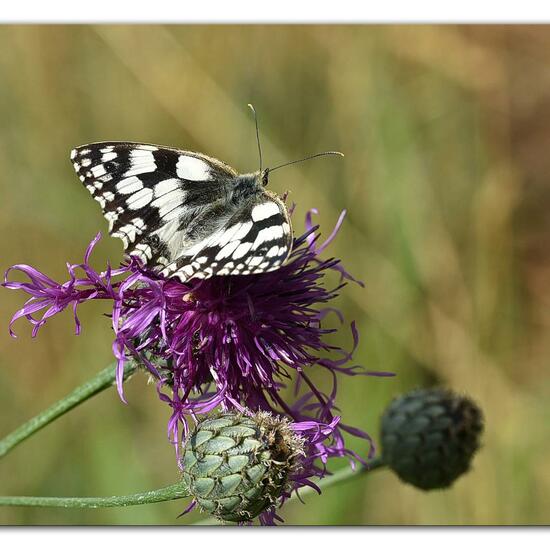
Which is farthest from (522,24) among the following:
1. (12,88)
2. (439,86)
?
(12,88)

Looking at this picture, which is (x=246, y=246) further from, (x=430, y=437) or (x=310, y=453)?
(x=430, y=437)

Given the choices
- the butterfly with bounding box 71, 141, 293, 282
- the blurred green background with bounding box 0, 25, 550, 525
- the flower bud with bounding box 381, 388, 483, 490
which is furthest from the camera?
the blurred green background with bounding box 0, 25, 550, 525

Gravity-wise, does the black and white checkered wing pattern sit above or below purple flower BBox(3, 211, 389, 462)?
above

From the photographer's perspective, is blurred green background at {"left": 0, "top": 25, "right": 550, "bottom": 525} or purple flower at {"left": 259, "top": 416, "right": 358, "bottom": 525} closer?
purple flower at {"left": 259, "top": 416, "right": 358, "bottom": 525}

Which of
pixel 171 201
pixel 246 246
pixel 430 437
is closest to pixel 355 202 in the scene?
pixel 430 437

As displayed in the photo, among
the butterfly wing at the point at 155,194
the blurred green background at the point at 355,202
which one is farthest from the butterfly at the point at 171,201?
the blurred green background at the point at 355,202

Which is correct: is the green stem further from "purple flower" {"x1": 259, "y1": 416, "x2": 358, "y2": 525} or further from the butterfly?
the butterfly

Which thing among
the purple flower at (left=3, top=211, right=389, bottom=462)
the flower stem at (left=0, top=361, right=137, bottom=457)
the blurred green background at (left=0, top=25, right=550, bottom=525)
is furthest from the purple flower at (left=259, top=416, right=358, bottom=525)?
the blurred green background at (left=0, top=25, right=550, bottom=525)

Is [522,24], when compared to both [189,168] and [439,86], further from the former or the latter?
[189,168]
